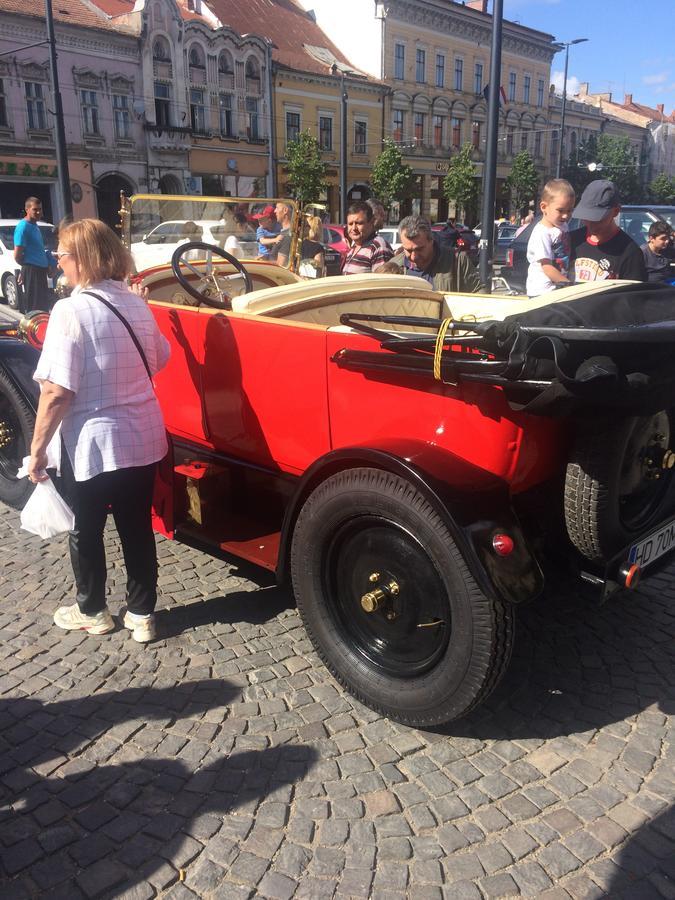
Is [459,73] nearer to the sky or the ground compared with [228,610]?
nearer to the sky

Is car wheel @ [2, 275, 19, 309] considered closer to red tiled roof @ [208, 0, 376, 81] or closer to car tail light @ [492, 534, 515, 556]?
car tail light @ [492, 534, 515, 556]

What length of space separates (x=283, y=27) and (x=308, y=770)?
4372 centimetres

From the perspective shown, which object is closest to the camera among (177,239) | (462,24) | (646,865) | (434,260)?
(646,865)

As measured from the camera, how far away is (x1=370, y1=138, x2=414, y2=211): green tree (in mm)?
36375

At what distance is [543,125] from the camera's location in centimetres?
5350

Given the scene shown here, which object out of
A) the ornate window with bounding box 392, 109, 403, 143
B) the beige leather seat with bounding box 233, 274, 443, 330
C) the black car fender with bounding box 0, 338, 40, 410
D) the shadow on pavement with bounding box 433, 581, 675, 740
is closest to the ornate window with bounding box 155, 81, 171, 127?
the ornate window with bounding box 392, 109, 403, 143

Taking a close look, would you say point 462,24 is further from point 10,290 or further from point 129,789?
point 129,789

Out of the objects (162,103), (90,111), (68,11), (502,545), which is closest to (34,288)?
(502,545)

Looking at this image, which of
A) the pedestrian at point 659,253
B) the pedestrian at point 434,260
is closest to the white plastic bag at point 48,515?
the pedestrian at point 434,260

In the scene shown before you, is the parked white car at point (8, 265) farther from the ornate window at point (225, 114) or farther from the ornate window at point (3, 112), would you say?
the ornate window at point (225, 114)

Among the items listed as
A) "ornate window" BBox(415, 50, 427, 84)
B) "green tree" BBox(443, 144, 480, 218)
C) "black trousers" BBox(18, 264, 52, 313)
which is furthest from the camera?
"ornate window" BBox(415, 50, 427, 84)

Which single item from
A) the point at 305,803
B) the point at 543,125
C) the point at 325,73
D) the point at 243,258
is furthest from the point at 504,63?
the point at 305,803

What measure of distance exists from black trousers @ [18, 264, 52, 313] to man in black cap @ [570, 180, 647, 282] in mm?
6721

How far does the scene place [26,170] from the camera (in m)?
27.2
